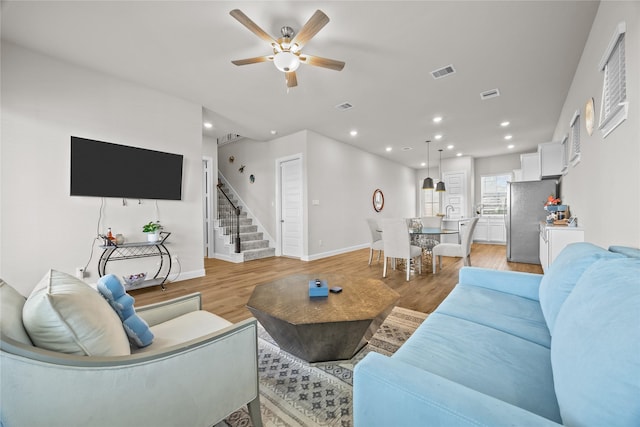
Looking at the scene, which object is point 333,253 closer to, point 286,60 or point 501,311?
point 286,60

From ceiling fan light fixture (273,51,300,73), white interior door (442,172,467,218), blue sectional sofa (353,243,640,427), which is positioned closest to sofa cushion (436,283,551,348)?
blue sectional sofa (353,243,640,427)

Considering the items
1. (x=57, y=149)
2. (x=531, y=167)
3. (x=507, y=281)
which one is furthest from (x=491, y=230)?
(x=57, y=149)

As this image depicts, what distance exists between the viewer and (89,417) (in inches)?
29.9

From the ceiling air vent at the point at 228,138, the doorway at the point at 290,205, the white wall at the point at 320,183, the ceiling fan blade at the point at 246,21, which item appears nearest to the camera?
the ceiling fan blade at the point at 246,21

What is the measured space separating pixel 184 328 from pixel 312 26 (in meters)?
2.49

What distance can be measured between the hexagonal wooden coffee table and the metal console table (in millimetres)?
2526

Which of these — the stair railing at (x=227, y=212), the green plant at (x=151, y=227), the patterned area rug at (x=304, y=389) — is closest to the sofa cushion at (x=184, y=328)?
the patterned area rug at (x=304, y=389)

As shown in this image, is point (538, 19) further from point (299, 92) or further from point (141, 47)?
point (141, 47)

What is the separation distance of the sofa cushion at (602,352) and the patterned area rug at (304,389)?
3.28 feet

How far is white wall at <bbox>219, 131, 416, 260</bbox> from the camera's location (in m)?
5.64

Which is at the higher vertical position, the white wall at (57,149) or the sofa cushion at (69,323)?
the white wall at (57,149)

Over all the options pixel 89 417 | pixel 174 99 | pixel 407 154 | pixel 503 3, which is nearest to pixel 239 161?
pixel 174 99

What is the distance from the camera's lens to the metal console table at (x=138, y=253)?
3230 mm

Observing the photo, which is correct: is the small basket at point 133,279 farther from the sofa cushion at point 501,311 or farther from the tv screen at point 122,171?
the sofa cushion at point 501,311
